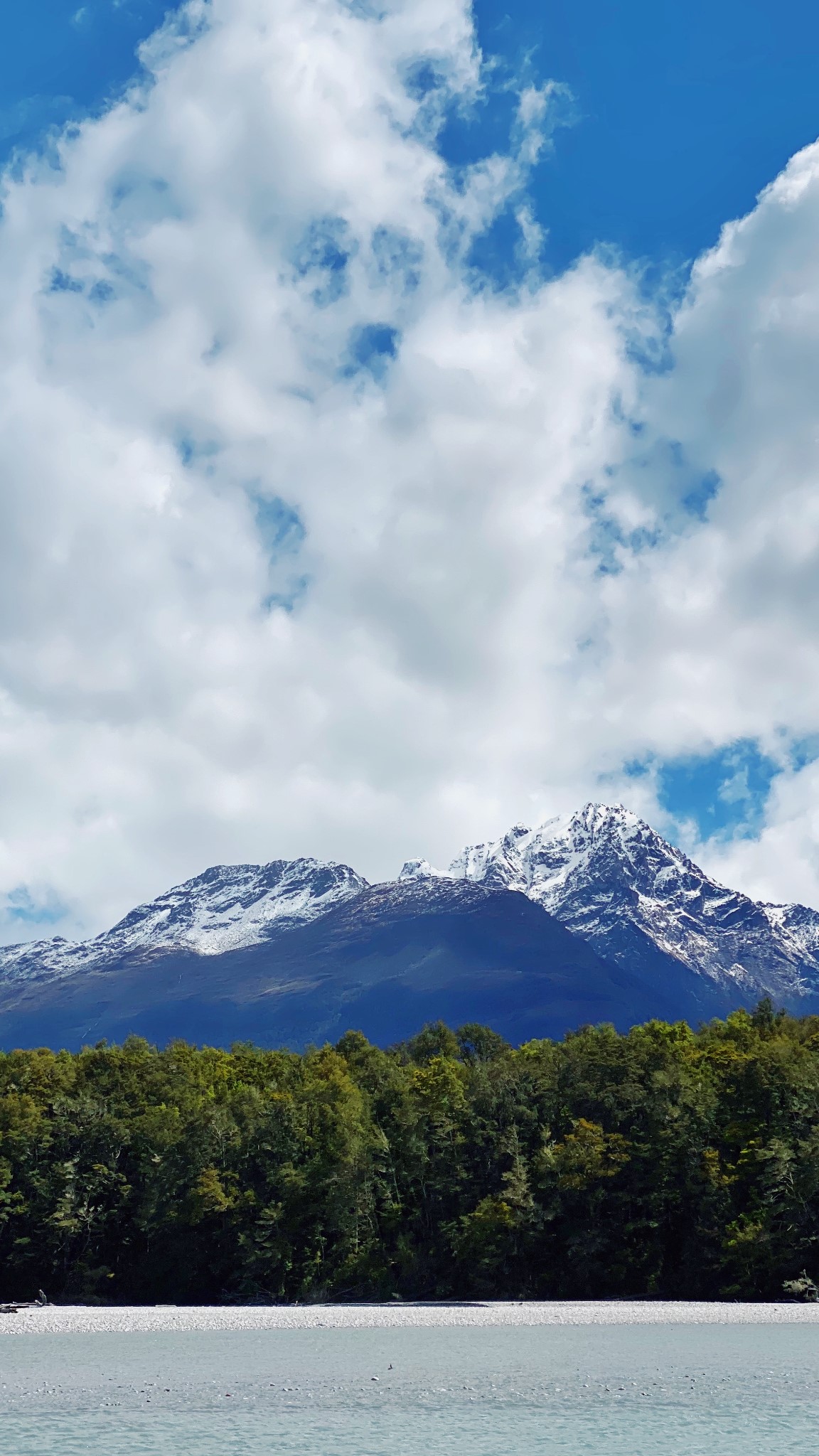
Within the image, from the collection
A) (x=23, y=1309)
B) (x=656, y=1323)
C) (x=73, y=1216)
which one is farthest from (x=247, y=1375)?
(x=73, y=1216)

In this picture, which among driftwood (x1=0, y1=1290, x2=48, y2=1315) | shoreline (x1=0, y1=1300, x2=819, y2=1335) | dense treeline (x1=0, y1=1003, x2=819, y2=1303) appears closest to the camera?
shoreline (x1=0, y1=1300, x2=819, y2=1335)

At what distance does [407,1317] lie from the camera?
272 feet

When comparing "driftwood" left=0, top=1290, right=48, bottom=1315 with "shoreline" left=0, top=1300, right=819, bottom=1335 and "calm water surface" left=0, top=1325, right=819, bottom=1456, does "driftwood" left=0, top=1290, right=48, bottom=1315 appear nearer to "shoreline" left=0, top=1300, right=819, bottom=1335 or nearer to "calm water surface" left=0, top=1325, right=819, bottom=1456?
"shoreline" left=0, top=1300, right=819, bottom=1335

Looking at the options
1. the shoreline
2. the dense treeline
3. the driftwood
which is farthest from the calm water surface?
the driftwood

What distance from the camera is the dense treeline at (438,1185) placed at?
8925cm

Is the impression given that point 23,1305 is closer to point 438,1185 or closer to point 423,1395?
point 438,1185

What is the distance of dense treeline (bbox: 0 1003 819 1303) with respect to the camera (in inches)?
3514

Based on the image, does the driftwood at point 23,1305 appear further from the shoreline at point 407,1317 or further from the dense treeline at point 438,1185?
the dense treeline at point 438,1185

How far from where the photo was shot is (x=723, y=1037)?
12781 centimetres

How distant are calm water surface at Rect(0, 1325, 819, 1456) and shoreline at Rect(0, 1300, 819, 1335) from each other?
6.30m

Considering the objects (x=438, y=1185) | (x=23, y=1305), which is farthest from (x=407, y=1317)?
(x=23, y=1305)

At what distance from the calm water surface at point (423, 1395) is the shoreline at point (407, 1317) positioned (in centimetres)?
630

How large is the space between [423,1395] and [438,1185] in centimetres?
5141

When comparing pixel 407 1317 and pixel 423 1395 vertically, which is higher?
pixel 423 1395
